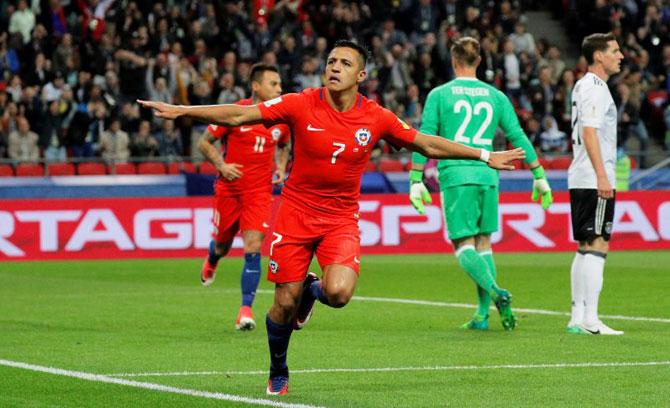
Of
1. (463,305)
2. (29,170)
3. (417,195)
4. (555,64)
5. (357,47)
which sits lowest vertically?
(29,170)

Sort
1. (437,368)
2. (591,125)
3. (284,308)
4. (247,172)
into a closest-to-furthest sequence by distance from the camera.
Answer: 1. (284,308)
2. (437,368)
3. (591,125)
4. (247,172)

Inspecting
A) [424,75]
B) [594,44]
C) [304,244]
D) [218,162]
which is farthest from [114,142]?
[304,244]

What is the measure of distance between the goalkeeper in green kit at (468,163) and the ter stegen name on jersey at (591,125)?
50 cm

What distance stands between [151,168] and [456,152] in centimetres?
1880

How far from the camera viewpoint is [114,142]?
87.4 ft

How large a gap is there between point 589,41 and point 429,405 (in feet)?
16.2

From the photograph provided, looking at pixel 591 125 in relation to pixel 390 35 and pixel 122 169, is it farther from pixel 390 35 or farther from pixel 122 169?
pixel 390 35

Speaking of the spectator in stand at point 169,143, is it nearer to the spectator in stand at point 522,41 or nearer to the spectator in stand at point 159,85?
the spectator in stand at point 159,85

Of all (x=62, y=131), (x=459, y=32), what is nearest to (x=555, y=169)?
(x=459, y=32)

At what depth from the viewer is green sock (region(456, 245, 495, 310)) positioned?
1186cm

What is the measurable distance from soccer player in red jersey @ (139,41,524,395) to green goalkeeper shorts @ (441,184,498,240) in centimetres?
354

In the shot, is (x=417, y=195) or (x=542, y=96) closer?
(x=417, y=195)

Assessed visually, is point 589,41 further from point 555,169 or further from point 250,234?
point 555,169

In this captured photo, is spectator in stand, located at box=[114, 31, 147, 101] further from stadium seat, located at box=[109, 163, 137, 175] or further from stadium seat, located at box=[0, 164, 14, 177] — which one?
stadium seat, located at box=[0, 164, 14, 177]
